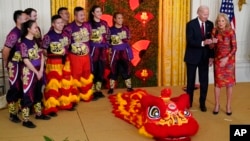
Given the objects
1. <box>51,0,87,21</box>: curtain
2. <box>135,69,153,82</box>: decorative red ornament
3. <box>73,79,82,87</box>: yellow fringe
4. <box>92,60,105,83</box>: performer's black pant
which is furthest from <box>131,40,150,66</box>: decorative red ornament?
<box>73,79,82,87</box>: yellow fringe

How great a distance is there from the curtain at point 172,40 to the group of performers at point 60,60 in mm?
837

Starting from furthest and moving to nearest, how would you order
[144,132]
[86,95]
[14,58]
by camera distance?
1. [86,95]
2. [14,58]
3. [144,132]

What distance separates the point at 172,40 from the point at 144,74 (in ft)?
2.41

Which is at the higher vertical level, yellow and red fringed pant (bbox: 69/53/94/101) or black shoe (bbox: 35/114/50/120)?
yellow and red fringed pant (bbox: 69/53/94/101)

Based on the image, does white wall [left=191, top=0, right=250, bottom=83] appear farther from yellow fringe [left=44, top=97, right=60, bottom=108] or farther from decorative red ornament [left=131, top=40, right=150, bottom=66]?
yellow fringe [left=44, top=97, right=60, bottom=108]

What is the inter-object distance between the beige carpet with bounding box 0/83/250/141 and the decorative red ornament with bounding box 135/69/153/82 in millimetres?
1157

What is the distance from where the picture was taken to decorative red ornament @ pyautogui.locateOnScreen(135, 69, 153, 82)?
670cm

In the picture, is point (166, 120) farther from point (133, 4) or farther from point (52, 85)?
point (133, 4)

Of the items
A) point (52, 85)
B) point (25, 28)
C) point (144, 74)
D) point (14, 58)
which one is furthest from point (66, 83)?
point (144, 74)

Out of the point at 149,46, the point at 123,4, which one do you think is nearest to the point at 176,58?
the point at 149,46

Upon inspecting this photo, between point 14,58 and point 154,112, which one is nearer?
point 154,112

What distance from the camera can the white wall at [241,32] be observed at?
670cm

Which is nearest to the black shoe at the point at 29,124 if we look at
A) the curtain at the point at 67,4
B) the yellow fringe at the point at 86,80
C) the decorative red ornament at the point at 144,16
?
the yellow fringe at the point at 86,80

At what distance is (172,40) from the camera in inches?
261
